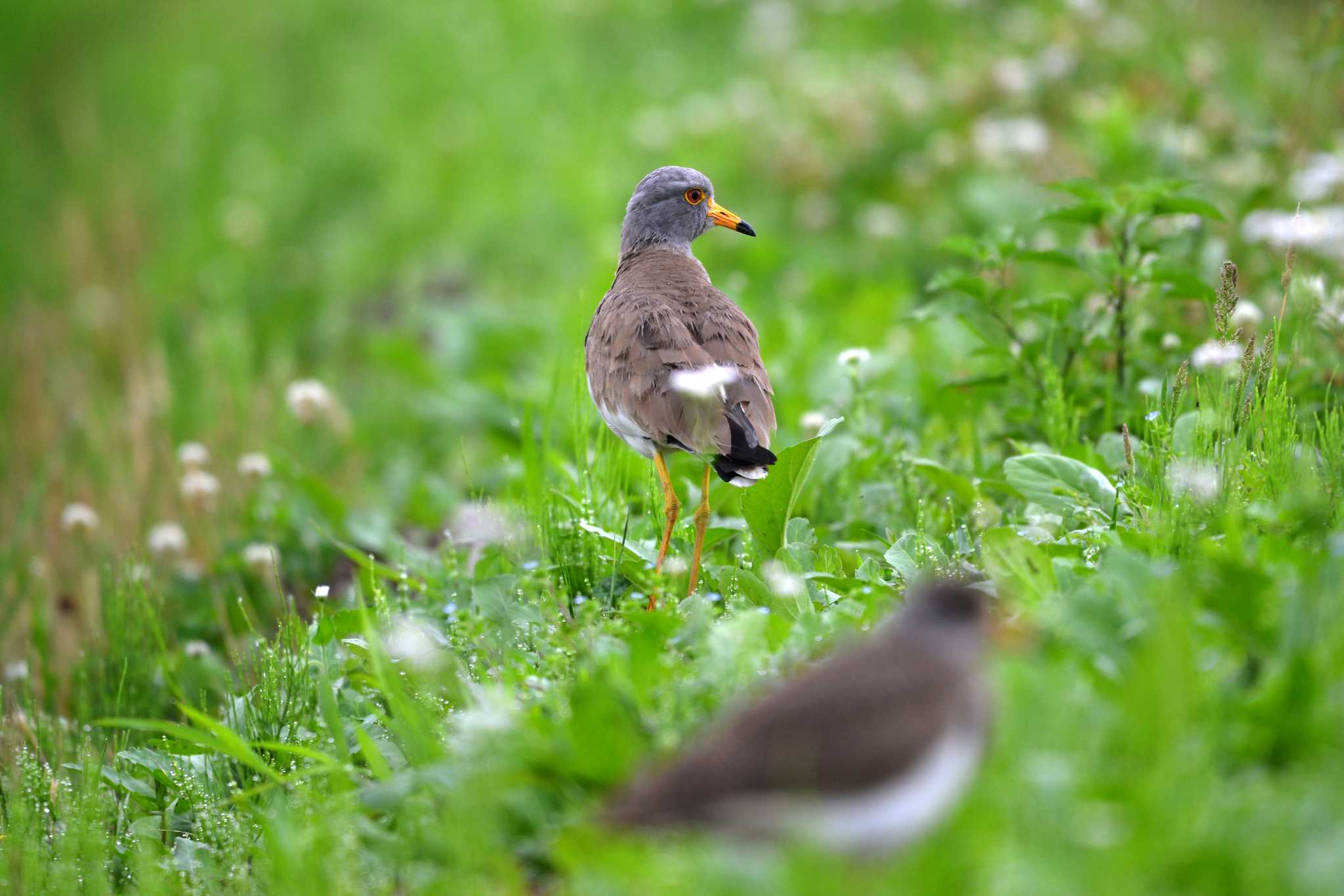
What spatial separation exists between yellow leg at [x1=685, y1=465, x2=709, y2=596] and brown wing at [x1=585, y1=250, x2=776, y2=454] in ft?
0.86

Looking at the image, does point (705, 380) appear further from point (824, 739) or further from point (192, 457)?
point (192, 457)

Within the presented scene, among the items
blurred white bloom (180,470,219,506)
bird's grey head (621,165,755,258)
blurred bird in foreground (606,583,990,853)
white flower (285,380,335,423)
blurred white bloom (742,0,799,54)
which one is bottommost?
blurred bird in foreground (606,583,990,853)

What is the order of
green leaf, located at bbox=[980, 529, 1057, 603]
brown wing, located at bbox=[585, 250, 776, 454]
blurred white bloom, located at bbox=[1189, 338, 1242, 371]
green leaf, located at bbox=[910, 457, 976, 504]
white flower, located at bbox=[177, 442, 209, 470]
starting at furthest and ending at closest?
white flower, located at bbox=[177, 442, 209, 470] < green leaf, located at bbox=[910, 457, 976, 504] < brown wing, located at bbox=[585, 250, 776, 454] < blurred white bloom, located at bbox=[1189, 338, 1242, 371] < green leaf, located at bbox=[980, 529, 1057, 603]

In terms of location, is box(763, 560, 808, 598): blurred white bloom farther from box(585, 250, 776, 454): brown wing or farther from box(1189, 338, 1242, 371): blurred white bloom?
box(1189, 338, 1242, 371): blurred white bloom

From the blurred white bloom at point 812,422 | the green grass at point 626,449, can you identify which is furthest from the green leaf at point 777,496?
the blurred white bloom at point 812,422

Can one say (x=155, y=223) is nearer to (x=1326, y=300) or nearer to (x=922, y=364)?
(x=922, y=364)

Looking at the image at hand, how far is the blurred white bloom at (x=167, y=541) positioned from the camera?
5.17 metres

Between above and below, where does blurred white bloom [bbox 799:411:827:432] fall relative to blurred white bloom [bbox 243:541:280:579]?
above

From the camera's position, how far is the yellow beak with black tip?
4.78 metres

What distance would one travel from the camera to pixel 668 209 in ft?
15.4

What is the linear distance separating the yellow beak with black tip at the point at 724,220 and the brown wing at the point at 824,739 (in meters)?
2.89

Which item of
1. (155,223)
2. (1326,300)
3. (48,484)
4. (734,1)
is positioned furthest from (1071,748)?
(734,1)

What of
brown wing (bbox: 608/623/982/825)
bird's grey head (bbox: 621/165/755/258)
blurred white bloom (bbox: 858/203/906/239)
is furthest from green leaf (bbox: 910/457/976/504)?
blurred white bloom (bbox: 858/203/906/239)

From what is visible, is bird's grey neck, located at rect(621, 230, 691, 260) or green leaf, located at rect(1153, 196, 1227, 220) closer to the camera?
green leaf, located at rect(1153, 196, 1227, 220)
